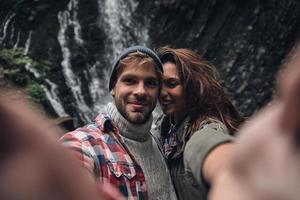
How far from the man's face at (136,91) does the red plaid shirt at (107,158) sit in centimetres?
29

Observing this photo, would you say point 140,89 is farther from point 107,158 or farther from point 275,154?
point 275,154

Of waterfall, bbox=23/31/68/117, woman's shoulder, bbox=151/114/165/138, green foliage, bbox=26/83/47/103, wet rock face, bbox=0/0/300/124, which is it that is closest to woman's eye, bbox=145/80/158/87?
woman's shoulder, bbox=151/114/165/138

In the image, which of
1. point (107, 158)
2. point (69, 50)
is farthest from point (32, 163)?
point (69, 50)

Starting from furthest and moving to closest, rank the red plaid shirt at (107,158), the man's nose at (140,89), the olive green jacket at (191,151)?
the man's nose at (140,89) → the red plaid shirt at (107,158) → the olive green jacket at (191,151)

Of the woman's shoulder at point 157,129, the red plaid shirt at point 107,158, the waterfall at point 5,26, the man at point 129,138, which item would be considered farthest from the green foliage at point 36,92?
the red plaid shirt at point 107,158

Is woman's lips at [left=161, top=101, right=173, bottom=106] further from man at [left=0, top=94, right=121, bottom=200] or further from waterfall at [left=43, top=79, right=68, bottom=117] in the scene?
waterfall at [left=43, top=79, right=68, bottom=117]

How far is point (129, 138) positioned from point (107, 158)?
38 centimetres

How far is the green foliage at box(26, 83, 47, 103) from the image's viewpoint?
1030cm

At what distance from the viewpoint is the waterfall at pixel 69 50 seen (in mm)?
11559

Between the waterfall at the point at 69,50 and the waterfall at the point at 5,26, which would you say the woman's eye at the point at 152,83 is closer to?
the waterfall at the point at 69,50

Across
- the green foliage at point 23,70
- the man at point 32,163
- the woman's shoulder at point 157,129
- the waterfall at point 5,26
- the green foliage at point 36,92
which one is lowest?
the green foliage at point 36,92

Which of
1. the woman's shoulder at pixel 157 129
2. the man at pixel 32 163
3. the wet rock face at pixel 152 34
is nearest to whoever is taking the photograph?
the man at pixel 32 163

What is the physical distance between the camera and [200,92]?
3768 mm

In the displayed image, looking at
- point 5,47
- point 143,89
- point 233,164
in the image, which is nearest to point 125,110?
point 143,89
